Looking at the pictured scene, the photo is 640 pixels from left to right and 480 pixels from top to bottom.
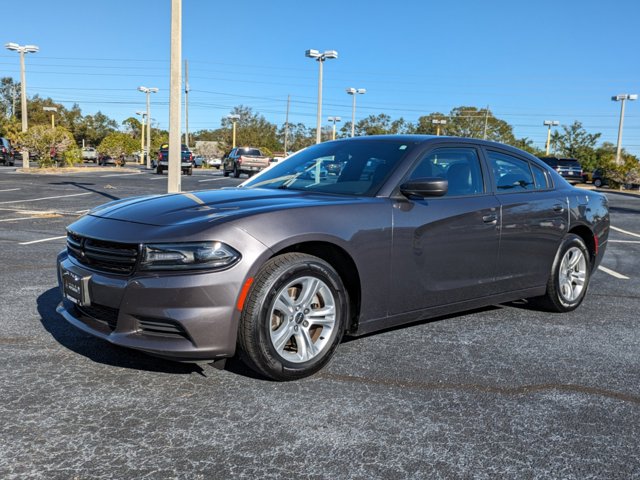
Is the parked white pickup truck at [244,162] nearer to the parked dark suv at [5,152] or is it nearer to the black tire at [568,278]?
the parked dark suv at [5,152]

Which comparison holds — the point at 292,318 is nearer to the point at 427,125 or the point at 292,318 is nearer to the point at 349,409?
the point at 349,409

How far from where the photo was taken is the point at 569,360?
410 centimetres

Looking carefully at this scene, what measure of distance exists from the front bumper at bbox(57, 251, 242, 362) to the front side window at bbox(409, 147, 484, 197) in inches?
70.6

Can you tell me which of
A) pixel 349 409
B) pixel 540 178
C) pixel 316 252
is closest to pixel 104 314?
pixel 316 252

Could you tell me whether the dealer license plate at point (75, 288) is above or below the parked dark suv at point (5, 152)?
below

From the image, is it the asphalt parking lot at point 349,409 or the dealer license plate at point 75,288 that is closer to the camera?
the asphalt parking lot at point 349,409

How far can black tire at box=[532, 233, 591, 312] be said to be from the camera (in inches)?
207

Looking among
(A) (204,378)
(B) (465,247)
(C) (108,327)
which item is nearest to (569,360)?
(B) (465,247)

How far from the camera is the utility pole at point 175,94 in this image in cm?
1267

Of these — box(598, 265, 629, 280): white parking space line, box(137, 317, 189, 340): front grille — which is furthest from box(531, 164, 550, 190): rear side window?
box(137, 317, 189, 340): front grille

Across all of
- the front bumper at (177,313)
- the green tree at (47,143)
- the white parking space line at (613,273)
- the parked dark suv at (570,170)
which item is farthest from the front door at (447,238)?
the parked dark suv at (570,170)

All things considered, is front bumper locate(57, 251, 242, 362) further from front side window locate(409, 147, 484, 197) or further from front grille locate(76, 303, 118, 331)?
front side window locate(409, 147, 484, 197)

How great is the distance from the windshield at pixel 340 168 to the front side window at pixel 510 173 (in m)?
0.91

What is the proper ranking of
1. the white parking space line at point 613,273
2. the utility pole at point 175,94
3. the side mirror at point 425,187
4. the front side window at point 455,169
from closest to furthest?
the side mirror at point 425,187, the front side window at point 455,169, the white parking space line at point 613,273, the utility pole at point 175,94
